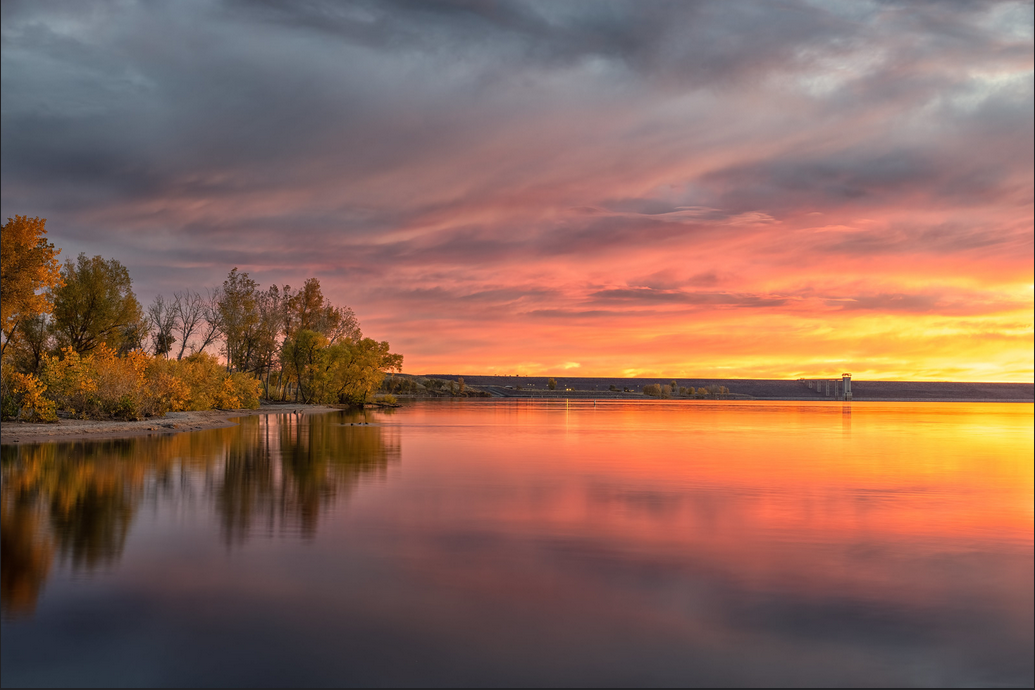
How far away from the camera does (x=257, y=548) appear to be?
13016 millimetres

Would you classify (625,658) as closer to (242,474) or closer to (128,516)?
(128,516)

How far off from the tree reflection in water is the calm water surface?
10cm

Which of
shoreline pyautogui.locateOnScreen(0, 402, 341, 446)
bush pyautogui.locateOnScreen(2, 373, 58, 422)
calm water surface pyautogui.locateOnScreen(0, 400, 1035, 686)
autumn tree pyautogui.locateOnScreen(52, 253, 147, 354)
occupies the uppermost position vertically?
autumn tree pyautogui.locateOnScreen(52, 253, 147, 354)

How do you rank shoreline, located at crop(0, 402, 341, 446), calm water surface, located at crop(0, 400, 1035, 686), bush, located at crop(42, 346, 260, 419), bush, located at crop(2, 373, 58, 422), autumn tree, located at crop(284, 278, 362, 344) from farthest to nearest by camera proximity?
autumn tree, located at crop(284, 278, 362, 344)
bush, located at crop(42, 346, 260, 419)
bush, located at crop(2, 373, 58, 422)
shoreline, located at crop(0, 402, 341, 446)
calm water surface, located at crop(0, 400, 1035, 686)

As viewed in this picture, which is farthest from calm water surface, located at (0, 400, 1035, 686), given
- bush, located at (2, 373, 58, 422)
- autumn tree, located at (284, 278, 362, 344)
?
autumn tree, located at (284, 278, 362, 344)

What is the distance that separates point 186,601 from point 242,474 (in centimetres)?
1419

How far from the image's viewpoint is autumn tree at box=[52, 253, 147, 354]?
166ft

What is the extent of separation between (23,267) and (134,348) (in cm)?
2794

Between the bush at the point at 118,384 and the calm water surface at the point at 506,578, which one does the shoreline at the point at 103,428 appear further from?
the calm water surface at the point at 506,578

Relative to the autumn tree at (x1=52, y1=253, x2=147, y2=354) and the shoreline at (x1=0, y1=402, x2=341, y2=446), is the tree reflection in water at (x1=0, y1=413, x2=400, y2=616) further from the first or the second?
the autumn tree at (x1=52, y1=253, x2=147, y2=354)

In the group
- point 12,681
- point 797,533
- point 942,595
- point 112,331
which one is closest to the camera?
point 12,681

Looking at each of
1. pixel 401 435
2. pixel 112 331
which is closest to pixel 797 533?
pixel 401 435

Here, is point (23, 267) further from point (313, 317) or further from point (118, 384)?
point (313, 317)

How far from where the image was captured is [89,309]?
5103 centimetres
